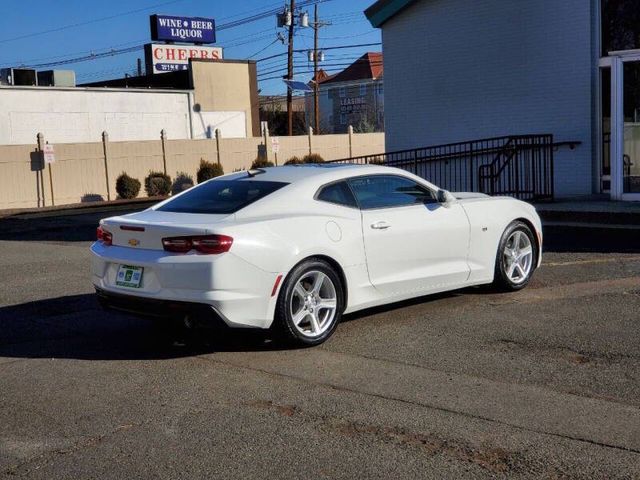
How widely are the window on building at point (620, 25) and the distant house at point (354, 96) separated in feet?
199

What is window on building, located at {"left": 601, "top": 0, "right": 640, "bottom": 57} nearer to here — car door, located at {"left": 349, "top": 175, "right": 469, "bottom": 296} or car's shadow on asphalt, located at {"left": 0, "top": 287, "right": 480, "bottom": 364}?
Result: car's shadow on asphalt, located at {"left": 0, "top": 287, "right": 480, "bottom": 364}

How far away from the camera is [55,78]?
42.5 metres

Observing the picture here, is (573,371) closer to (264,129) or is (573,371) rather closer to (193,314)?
(193,314)

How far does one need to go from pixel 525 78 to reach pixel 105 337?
41.8 ft

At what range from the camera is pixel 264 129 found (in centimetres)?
3978

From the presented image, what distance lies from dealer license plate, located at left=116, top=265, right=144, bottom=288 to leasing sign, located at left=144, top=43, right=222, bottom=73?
46195 millimetres

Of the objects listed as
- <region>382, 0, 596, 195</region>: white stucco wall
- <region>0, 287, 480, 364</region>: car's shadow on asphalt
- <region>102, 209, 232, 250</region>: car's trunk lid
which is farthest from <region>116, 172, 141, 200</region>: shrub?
<region>102, 209, 232, 250</region>: car's trunk lid

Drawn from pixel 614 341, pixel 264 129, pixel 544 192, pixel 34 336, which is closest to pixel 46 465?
pixel 34 336

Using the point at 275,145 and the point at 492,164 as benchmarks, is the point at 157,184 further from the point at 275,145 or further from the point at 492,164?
the point at 492,164

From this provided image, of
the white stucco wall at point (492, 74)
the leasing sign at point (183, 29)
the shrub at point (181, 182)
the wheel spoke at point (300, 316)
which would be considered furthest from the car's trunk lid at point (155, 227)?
the leasing sign at point (183, 29)

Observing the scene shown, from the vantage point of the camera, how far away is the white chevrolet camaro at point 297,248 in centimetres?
646

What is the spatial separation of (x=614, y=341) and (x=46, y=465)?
449cm

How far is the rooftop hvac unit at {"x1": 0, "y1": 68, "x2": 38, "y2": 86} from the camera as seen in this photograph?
39250 mm

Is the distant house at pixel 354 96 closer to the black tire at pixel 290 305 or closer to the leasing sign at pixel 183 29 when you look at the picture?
the leasing sign at pixel 183 29
